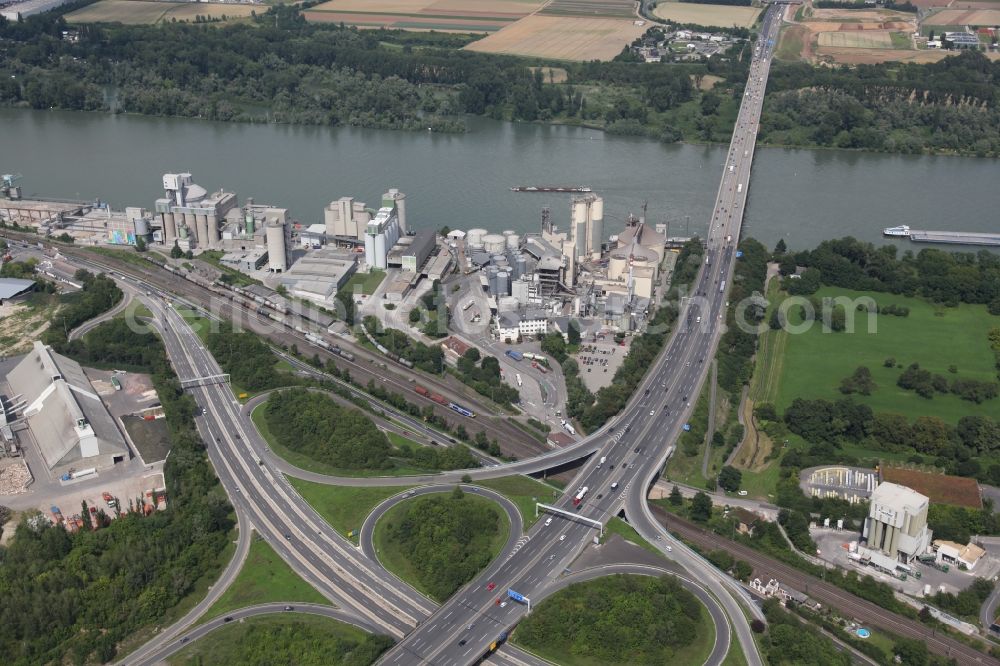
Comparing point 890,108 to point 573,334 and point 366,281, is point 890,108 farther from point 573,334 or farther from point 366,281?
point 366,281

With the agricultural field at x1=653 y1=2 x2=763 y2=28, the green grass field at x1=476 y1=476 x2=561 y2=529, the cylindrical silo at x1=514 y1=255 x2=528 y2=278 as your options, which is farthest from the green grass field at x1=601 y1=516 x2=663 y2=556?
the agricultural field at x1=653 y1=2 x2=763 y2=28

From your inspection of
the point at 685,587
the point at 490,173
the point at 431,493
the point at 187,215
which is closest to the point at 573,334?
the point at 431,493

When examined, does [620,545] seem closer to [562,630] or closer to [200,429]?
[562,630]

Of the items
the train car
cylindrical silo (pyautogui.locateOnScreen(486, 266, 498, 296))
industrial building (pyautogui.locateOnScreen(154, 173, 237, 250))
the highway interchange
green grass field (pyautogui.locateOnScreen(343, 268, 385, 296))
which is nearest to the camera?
the highway interchange

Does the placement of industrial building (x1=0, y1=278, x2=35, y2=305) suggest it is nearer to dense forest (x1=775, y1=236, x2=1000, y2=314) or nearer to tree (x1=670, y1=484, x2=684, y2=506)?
tree (x1=670, y1=484, x2=684, y2=506)

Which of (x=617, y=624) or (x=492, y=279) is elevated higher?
(x=492, y=279)

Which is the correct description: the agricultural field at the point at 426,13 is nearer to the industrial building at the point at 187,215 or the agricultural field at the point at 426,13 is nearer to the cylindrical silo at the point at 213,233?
the industrial building at the point at 187,215

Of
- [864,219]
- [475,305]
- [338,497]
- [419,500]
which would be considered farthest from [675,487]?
[864,219]

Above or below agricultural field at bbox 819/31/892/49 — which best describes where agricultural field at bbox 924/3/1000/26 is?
above
